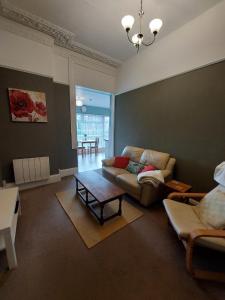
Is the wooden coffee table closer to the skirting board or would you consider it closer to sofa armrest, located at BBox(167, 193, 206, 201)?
sofa armrest, located at BBox(167, 193, 206, 201)

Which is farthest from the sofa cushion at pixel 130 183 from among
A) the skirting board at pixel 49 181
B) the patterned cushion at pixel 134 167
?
the skirting board at pixel 49 181

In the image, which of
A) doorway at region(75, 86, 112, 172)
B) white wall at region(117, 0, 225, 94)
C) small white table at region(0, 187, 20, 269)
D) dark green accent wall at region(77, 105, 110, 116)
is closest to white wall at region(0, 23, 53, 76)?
white wall at region(117, 0, 225, 94)

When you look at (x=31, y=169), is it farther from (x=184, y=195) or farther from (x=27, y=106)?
(x=184, y=195)

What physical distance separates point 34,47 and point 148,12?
2.24 meters

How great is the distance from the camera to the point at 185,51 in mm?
2477

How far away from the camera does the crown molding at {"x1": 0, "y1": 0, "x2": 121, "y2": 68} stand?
7.41 ft

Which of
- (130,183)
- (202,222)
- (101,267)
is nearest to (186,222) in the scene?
(202,222)

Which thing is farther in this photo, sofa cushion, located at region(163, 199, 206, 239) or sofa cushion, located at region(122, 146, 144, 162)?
sofa cushion, located at region(122, 146, 144, 162)

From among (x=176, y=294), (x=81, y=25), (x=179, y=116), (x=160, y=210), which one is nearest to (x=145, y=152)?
(x=179, y=116)

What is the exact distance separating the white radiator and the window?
4808mm

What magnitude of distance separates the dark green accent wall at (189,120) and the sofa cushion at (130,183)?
952mm

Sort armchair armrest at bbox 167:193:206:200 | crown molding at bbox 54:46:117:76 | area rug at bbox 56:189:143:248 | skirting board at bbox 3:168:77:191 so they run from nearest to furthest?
area rug at bbox 56:189:143:248, armchair armrest at bbox 167:193:206:200, skirting board at bbox 3:168:77:191, crown molding at bbox 54:46:117:76

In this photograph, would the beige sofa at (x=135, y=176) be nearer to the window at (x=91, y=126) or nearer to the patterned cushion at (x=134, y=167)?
the patterned cushion at (x=134, y=167)

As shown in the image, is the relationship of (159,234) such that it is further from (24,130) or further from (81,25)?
(81,25)
